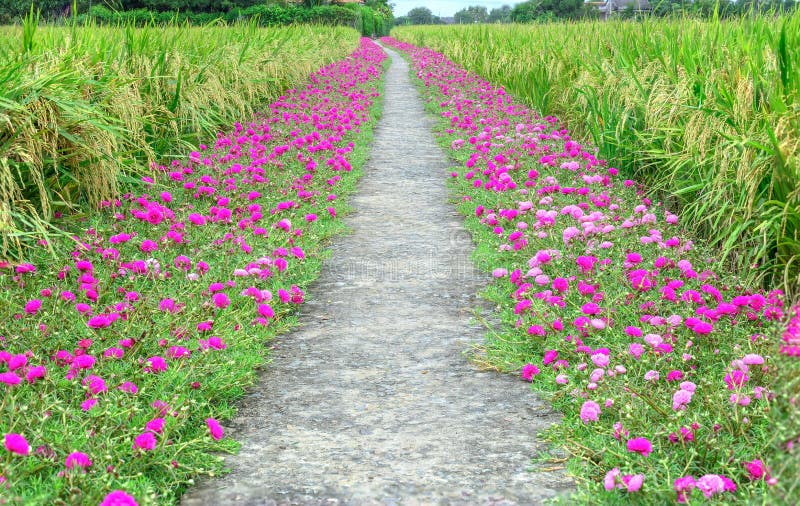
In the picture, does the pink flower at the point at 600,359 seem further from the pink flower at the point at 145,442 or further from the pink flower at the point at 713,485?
the pink flower at the point at 145,442

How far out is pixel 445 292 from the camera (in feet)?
15.8

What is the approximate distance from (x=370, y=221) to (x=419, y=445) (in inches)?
148

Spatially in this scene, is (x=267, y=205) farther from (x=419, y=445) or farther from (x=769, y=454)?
(x=769, y=454)

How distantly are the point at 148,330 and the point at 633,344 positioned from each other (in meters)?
2.32

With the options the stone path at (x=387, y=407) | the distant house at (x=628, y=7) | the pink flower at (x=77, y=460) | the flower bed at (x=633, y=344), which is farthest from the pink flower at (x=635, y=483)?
the distant house at (x=628, y=7)

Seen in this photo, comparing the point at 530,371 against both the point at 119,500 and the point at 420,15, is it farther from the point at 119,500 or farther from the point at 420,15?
the point at 420,15

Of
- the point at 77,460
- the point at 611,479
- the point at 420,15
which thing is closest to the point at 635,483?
the point at 611,479

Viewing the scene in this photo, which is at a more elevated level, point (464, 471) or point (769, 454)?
point (769, 454)

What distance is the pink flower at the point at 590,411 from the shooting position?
2883 mm

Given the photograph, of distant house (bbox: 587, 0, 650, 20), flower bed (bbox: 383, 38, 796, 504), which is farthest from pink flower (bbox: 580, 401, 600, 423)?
distant house (bbox: 587, 0, 650, 20)

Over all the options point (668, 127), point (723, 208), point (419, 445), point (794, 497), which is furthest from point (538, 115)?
point (794, 497)

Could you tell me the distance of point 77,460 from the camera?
242cm

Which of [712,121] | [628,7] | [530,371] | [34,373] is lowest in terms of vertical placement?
[530,371]

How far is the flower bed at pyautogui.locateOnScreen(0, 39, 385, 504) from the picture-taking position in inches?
102
